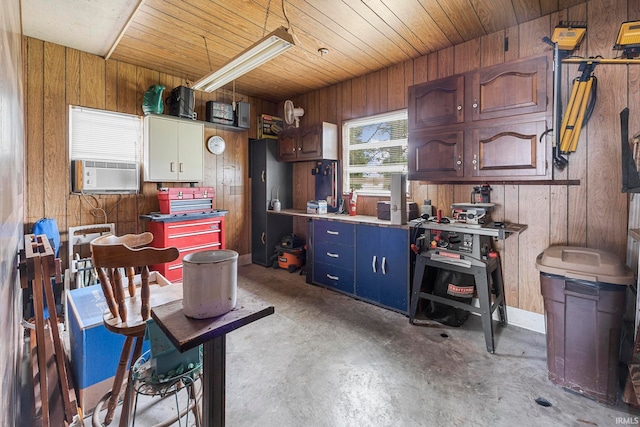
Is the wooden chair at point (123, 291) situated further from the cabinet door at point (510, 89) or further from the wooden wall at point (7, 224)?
the cabinet door at point (510, 89)

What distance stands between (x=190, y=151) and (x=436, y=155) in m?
3.03

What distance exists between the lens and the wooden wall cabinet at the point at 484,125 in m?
2.30

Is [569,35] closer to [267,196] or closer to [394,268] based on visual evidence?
[394,268]

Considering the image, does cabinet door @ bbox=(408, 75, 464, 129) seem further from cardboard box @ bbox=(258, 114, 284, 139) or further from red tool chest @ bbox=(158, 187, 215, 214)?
red tool chest @ bbox=(158, 187, 215, 214)

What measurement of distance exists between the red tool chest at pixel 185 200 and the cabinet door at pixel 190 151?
10.1 inches

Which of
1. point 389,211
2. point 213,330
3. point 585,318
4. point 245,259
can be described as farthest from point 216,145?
point 585,318

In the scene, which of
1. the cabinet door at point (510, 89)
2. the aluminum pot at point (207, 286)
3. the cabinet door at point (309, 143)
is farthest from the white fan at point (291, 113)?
the aluminum pot at point (207, 286)

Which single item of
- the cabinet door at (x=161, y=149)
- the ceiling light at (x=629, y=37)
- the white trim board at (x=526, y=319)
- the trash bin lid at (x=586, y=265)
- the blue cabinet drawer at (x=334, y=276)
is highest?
the ceiling light at (x=629, y=37)

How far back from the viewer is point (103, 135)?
11.3ft

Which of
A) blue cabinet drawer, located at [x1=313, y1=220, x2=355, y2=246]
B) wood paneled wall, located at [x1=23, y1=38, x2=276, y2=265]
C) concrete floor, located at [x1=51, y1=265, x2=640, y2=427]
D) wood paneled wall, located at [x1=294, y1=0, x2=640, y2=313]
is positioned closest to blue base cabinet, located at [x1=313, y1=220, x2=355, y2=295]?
blue cabinet drawer, located at [x1=313, y1=220, x2=355, y2=246]

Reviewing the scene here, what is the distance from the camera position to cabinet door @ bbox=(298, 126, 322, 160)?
4.06 meters

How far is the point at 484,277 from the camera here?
94.7 inches

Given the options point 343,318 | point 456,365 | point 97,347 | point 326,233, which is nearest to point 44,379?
point 97,347

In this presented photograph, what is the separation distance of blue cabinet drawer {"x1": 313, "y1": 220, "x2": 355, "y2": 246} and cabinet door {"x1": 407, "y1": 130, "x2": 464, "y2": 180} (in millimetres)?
938
